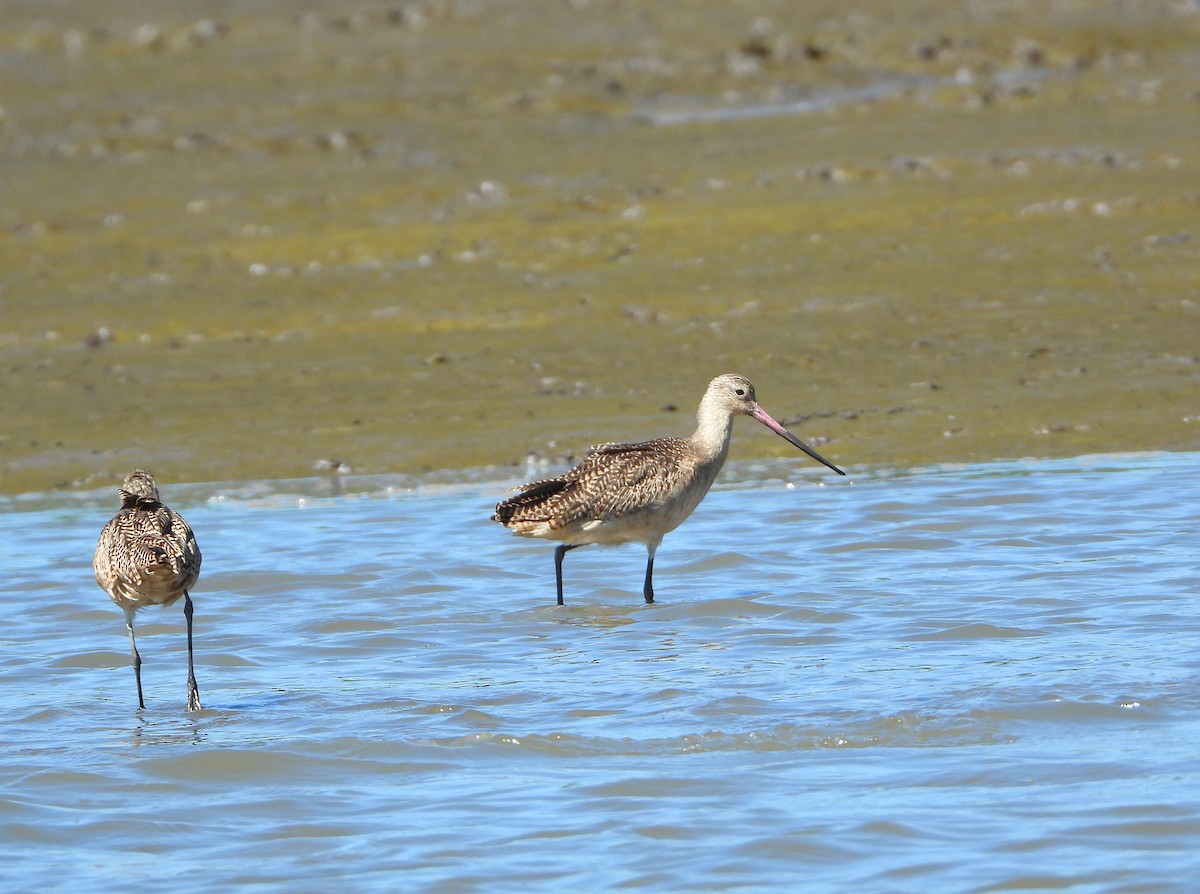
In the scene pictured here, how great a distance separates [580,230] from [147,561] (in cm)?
996

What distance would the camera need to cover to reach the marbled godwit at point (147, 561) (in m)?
6.69

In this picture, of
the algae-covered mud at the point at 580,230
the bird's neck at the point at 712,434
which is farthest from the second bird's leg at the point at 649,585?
the algae-covered mud at the point at 580,230

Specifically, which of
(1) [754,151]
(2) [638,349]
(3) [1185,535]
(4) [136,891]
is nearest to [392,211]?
(1) [754,151]

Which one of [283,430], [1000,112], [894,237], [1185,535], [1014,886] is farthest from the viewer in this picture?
[1000,112]

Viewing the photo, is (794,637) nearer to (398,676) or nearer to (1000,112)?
(398,676)

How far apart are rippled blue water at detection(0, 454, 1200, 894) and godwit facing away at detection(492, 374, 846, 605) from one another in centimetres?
29

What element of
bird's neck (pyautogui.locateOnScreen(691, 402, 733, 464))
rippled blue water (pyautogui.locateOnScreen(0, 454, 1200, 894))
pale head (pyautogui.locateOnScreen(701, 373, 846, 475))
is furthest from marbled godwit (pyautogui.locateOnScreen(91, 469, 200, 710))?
pale head (pyautogui.locateOnScreen(701, 373, 846, 475))

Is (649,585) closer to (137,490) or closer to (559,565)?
(559,565)

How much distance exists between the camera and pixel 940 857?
5.08m

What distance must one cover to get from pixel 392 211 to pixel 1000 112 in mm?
6343

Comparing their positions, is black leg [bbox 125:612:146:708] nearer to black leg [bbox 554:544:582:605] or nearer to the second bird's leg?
black leg [bbox 554:544:582:605]

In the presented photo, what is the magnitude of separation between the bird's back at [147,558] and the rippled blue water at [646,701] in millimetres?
469

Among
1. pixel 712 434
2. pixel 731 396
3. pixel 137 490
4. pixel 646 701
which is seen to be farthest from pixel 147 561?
pixel 731 396

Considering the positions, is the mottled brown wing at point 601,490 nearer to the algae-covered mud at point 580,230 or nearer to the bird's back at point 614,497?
the bird's back at point 614,497
